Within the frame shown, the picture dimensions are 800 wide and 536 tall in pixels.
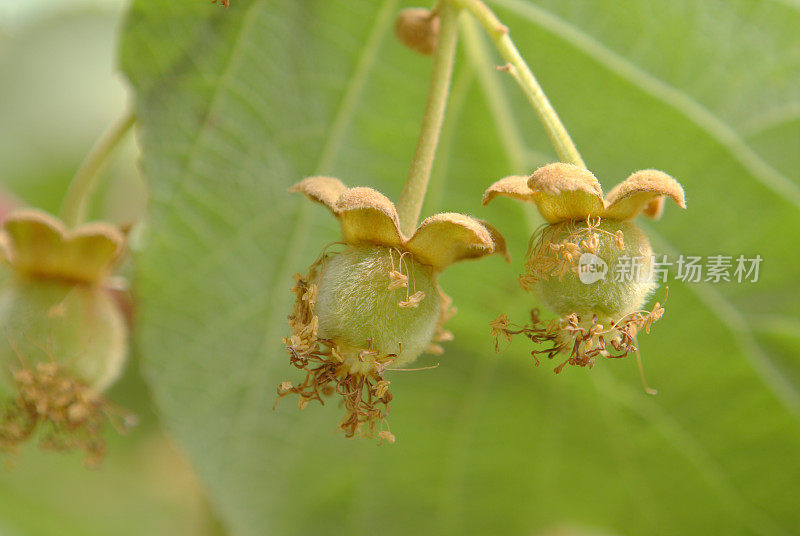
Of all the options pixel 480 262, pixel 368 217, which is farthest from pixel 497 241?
pixel 480 262

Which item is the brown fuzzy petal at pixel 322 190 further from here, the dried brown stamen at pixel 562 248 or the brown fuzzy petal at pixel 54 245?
the brown fuzzy petal at pixel 54 245

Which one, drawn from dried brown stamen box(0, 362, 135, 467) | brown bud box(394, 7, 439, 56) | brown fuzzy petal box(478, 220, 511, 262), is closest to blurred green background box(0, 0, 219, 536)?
dried brown stamen box(0, 362, 135, 467)

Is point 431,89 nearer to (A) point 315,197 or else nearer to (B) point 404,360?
(A) point 315,197

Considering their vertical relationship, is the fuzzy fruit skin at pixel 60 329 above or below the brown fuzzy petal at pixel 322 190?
below

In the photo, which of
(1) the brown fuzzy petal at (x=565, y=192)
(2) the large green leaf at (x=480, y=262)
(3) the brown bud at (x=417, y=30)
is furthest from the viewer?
(2) the large green leaf at (x=480, y=262)

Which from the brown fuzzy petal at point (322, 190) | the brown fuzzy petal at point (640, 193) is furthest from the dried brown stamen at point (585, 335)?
the brown fuzzy petal at point (322, 190)

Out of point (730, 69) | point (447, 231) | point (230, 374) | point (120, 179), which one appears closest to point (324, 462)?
point (230, 374)
